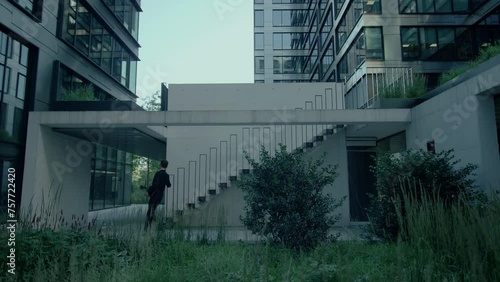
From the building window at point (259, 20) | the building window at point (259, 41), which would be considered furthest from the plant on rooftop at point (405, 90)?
the building window at point (259, 20)

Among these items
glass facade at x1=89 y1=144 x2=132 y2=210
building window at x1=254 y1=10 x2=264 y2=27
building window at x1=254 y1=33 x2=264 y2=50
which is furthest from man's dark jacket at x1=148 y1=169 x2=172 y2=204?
building window at x1=254 y1=10 x2=264 y2=27

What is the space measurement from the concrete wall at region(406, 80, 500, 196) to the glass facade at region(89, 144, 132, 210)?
14.2m

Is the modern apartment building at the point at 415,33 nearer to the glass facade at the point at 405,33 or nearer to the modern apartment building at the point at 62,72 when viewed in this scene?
the glass facade at the point at 405,33

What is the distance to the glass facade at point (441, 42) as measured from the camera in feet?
60.1

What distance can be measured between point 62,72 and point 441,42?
62.5 feet

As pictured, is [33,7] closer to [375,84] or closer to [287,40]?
[375,84]

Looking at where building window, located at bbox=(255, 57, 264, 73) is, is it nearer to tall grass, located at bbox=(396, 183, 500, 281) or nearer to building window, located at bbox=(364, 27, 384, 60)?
building window, located at bbox=(364, 27, 384, 60)

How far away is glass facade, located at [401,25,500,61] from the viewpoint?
18.3 m

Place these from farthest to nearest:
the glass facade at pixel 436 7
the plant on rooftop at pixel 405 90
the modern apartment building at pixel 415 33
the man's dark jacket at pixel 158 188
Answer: the glass facade at pixel 436 7
the modern apartment building at pixel 415 33
the plant on rooftop at pixel 405 90
the man's dark jacket at pixel 158 188

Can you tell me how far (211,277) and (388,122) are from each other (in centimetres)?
749

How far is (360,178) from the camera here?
13.2 m

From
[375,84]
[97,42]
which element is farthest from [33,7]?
[375,84]

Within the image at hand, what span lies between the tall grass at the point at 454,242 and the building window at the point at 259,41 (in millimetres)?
38058

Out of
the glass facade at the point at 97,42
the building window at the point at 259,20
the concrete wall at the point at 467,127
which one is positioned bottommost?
the concrete wall at the point at 467,127
